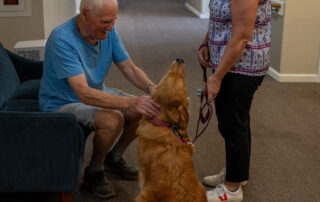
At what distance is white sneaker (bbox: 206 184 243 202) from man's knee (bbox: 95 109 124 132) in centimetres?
70

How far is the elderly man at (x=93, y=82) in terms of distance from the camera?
217cm

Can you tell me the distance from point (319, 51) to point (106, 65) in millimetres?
3214

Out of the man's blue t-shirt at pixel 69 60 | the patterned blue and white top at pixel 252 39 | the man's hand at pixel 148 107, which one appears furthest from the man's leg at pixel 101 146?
the patterned blue and white top at pixel 252 39

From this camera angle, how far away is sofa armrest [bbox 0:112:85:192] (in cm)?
204

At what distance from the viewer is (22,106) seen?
2719 mm

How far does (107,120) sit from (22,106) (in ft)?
2.47

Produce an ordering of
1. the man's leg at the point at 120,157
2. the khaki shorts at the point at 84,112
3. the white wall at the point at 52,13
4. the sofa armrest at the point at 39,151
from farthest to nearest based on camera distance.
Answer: the white wall at the point at 52,13 < the man's leg at the point at 120,157 < the khaki shorts at the point at 84,112 < the sofa armrest at the point at 39,151

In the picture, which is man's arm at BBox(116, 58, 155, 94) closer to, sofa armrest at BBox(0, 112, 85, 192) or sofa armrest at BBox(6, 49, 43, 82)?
sofa armrest at BBox(0, 112, 85, 192)

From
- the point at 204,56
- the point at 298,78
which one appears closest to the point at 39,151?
the point at 204,56

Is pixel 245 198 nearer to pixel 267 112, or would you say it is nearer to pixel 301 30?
pixel 267 112

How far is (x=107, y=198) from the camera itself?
248cm

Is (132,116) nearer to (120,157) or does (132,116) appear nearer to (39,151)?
(120,157)

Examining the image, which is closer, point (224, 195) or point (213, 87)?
point (213, 87)

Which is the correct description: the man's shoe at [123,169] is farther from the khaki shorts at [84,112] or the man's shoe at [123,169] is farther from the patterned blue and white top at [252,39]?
the patterned blue and white top at [252,39]
